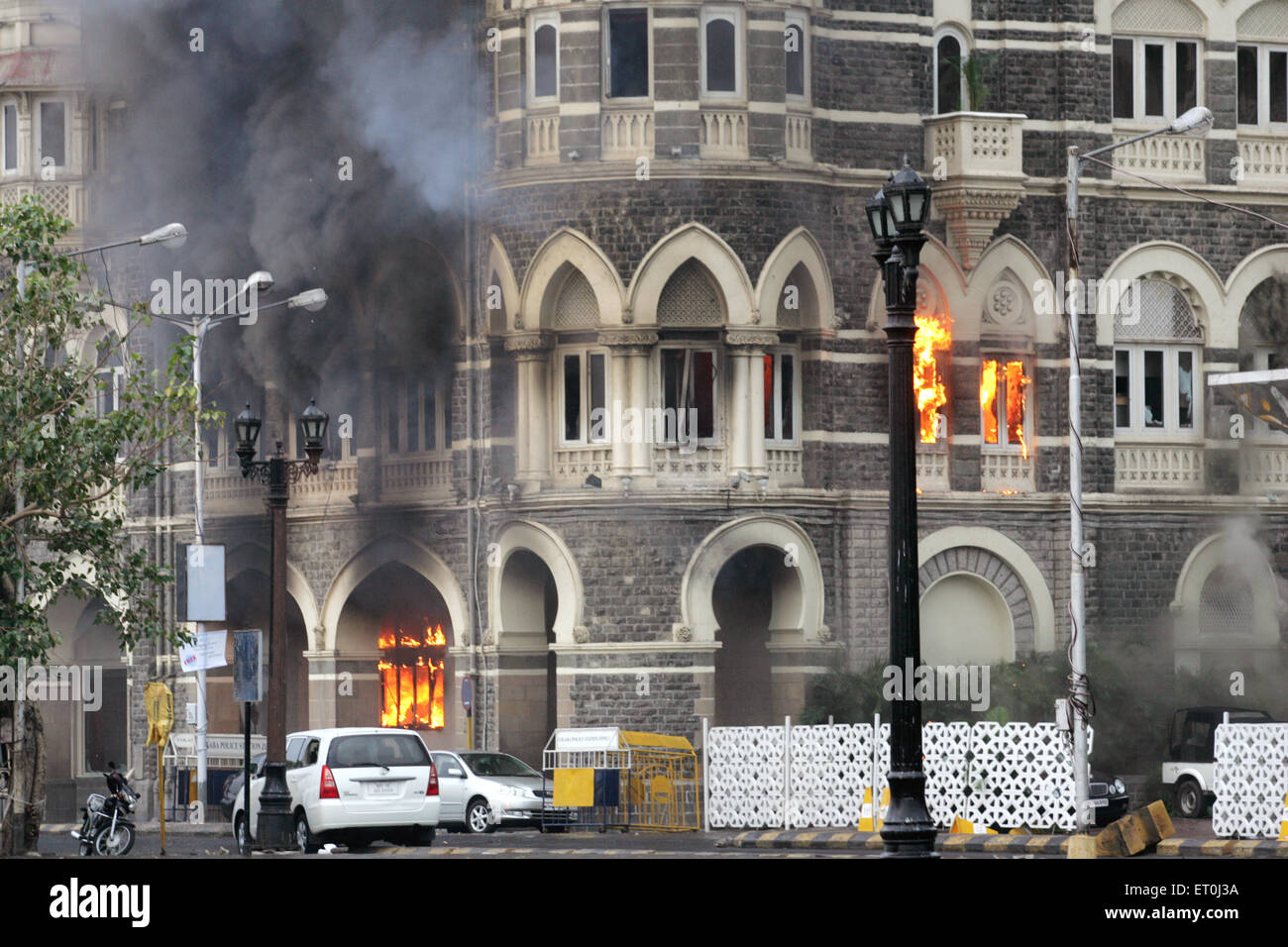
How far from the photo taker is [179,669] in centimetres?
4200

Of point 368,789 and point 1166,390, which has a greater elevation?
point 1166,390

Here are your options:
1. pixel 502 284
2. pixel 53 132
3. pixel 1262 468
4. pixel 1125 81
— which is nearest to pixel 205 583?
pixel 502 284

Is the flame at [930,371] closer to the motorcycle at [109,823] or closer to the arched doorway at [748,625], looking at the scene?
the arched doorway at [748,625]

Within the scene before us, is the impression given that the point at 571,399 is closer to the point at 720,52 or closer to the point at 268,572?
the point at 720,52

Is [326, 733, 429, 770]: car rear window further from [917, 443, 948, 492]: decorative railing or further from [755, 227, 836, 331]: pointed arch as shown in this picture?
[917, 443, 948, 492]: decorative railing

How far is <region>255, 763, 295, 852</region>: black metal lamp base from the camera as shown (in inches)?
1094

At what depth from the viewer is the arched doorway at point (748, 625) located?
36875 mm

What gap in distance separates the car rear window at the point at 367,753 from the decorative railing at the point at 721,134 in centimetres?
1258

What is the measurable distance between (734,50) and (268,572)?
1291 cm

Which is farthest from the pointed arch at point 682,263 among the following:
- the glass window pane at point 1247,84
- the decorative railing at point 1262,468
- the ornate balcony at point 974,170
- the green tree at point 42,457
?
the green tree at point 42,457

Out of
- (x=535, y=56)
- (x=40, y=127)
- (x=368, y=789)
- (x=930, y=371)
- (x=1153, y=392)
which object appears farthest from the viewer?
(x=40, y=127)

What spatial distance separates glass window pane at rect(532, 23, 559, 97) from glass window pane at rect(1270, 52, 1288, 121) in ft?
42.4

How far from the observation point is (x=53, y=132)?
42875 mm
